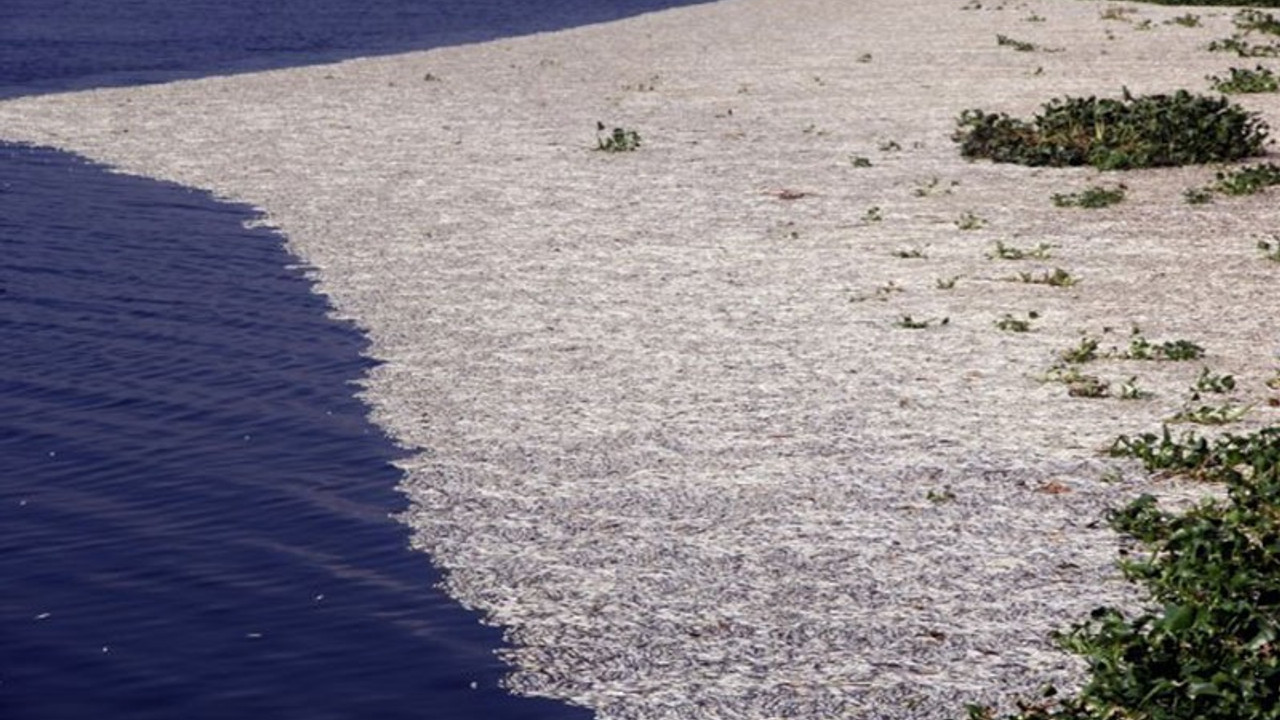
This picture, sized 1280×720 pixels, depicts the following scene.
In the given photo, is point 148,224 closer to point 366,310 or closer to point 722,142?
point 366,310

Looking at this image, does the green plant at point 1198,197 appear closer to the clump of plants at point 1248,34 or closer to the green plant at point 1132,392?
the green plant at point 1132,392

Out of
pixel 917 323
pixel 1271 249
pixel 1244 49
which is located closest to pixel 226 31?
pixel 1244 49

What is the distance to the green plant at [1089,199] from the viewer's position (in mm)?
22984

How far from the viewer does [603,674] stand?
32.4 ft

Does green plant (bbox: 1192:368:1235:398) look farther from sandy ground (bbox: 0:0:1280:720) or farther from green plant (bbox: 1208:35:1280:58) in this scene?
green plant (bbox: 1208:35:1280:58)

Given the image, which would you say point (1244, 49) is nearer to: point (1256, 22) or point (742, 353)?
point (1256, 22)

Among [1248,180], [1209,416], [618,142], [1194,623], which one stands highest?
[618,142]

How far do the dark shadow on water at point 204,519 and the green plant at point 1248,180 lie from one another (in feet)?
34.2

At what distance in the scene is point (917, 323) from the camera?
17.4 metres

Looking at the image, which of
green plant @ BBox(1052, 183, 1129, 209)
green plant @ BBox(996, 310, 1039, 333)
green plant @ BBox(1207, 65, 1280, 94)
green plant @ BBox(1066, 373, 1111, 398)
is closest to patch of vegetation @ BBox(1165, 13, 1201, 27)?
green plant @ BBox(1207, 65, 1280, 94)

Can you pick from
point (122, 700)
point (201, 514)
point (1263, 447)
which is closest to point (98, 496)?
point (201, 514)

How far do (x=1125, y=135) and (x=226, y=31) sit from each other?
109 ft

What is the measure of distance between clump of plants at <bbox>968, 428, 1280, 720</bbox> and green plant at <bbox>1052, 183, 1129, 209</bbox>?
11.1 m

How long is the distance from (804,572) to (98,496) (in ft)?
15.5
